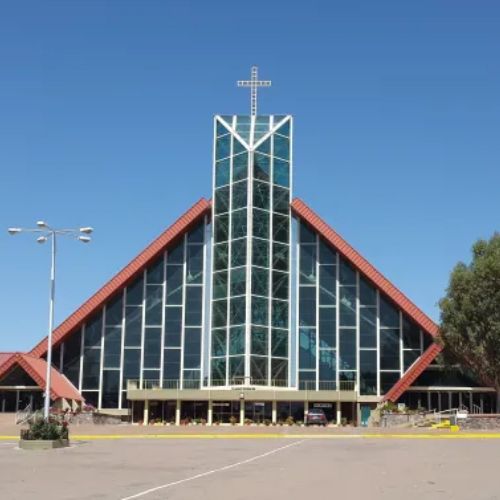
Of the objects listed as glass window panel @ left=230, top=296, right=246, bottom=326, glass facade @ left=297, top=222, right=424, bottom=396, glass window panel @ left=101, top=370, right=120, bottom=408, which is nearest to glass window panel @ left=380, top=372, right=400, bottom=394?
glass facade @ left=297, top=222, right=424, bottom=396

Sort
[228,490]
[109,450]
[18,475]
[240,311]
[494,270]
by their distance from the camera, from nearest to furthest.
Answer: [228,490] < [18,475] < [109,450] < [494,270] < [240,311]

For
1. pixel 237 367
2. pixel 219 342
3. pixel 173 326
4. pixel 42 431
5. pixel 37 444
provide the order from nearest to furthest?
pixel 37 444 → pixel 42 431 → pixel 237 367 → pixel 219 342 → pixel 173 326

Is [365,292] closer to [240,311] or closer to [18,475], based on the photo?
[240,311]

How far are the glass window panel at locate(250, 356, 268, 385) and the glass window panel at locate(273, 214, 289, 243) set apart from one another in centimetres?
836

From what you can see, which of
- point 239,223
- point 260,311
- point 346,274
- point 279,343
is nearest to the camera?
point 260,311

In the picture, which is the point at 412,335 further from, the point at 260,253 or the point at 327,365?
the point at 260,253

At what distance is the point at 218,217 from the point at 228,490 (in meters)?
41.9

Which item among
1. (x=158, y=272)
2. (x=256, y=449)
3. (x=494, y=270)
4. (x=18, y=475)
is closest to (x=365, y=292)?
(x=494, y=270)

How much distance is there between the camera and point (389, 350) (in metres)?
53.7

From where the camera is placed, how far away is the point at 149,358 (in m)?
54.4

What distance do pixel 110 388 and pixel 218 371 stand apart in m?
7.55

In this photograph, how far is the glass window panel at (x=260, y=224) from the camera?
5411 centimetres

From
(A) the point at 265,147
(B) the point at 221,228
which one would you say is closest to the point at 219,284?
(B) the point at 221,228

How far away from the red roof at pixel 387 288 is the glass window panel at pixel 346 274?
0.90m
